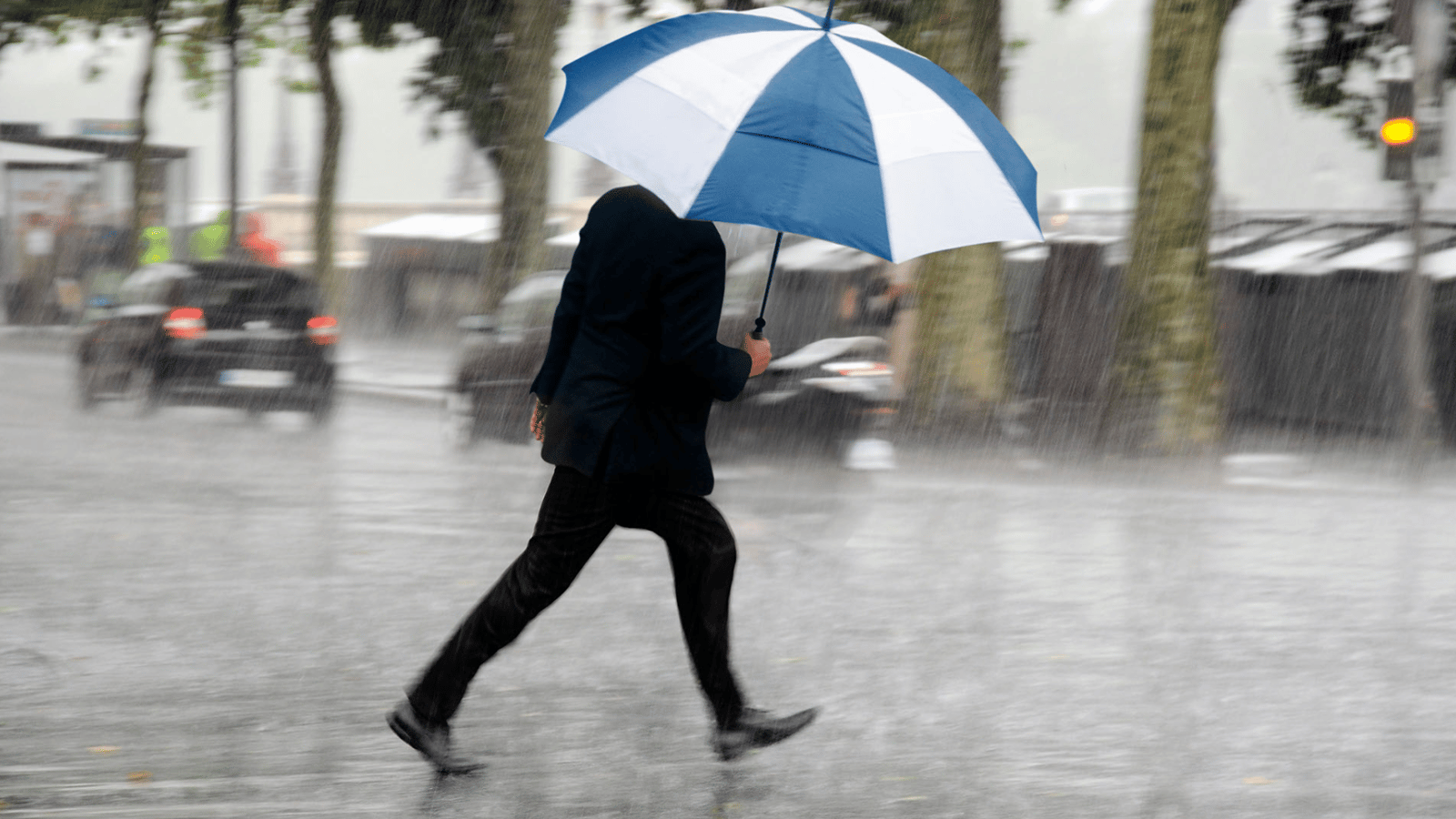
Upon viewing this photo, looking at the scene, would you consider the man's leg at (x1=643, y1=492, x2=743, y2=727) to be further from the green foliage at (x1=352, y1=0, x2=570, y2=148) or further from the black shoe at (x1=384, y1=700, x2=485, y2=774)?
the green foliage at (x1=352, y1=0, x2=570, y2=148)

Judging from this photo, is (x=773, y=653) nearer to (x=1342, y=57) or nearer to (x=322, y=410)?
(x=322, y=410)

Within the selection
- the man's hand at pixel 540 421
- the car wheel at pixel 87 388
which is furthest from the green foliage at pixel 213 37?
the man's hand at pixel 540 421

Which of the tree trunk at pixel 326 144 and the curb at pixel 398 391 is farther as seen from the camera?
the tree trunk at pixel 326 144

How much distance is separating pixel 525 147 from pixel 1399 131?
942 cm

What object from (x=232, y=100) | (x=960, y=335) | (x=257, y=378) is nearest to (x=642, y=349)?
(x=960, y=335)

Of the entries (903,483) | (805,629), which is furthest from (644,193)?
(903,483)

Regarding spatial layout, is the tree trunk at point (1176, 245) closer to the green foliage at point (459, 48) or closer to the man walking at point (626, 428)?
the man walking at point (626, 428)

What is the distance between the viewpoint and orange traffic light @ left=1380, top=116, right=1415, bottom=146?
11953 millimetres

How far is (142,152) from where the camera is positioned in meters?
25.9

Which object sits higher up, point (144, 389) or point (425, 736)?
point (425, 736)

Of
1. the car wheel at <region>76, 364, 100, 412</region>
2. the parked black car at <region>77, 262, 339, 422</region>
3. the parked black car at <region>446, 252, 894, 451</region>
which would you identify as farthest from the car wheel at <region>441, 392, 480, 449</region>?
the car wheel at <region>76, 364, 100, 412</region>

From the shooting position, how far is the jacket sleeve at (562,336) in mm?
4273

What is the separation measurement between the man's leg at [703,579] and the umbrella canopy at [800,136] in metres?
0.88

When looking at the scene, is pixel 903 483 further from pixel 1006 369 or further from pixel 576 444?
pixel 576 444
